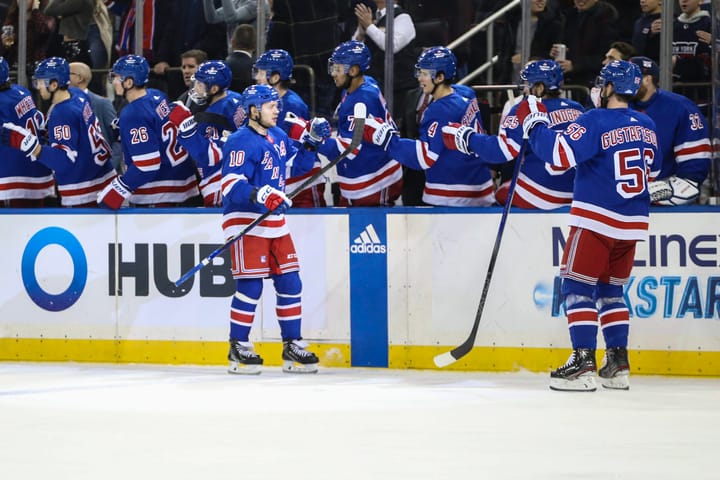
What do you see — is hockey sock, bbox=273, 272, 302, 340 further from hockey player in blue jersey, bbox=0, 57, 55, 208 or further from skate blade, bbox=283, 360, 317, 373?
hockey player in blue jersey, bbox=0, 57, 55, 208

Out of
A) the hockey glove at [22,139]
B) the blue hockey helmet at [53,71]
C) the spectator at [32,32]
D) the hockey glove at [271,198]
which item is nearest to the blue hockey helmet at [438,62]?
the hockey glove at [271,198]

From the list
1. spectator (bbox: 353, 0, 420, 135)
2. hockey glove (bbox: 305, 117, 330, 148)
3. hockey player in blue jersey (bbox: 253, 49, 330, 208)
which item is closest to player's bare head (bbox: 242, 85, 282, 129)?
hockey glove (bbox: 305, 117, 330, 148)

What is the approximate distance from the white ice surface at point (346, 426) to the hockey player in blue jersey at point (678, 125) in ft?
3.21

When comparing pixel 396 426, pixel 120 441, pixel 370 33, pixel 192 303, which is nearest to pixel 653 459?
pixel 396 426

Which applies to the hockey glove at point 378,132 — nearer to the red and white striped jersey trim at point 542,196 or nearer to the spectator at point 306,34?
the red and white striped jersey trim at point 542,196

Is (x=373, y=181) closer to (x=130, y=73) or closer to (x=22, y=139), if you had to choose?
(x=130, y=73)

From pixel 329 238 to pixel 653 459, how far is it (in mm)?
2638

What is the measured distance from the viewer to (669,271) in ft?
19.6

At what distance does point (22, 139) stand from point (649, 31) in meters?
3.28

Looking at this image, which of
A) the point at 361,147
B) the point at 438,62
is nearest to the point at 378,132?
the point at 361,147

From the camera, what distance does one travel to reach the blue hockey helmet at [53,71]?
6.81 m

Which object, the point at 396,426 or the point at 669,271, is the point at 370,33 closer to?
the point at 669,271

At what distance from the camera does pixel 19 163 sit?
6953mm

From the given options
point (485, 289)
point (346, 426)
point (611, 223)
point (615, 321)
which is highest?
point (611, 223)
